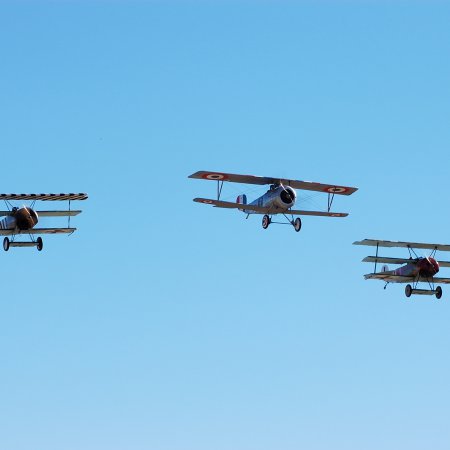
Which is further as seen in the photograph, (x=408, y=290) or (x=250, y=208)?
(x=408, y=290)

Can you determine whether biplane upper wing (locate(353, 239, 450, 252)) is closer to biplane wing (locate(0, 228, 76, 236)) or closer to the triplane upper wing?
the triplane upper wing

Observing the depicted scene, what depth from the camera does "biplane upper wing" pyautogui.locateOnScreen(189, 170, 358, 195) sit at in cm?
6038

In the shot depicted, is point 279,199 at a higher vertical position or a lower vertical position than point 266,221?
higher

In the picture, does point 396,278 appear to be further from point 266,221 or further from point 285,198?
point 285,198

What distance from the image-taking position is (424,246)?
7250cm

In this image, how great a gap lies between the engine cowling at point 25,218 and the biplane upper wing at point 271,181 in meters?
8.36

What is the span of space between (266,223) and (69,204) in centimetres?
1189

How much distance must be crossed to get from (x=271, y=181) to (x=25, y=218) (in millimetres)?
12840

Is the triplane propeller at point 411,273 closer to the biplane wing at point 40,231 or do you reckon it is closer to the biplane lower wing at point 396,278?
the biplane lower wing at point 396,278

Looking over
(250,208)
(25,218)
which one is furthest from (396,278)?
(25,218)

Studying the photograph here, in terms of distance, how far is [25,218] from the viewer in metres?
58.7

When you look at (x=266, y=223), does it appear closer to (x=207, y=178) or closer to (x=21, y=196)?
(x=207, y=178)

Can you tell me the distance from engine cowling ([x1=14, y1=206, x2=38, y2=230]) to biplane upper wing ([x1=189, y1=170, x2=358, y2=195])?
27.4 feet

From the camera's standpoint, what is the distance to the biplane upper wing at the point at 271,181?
198 ft
